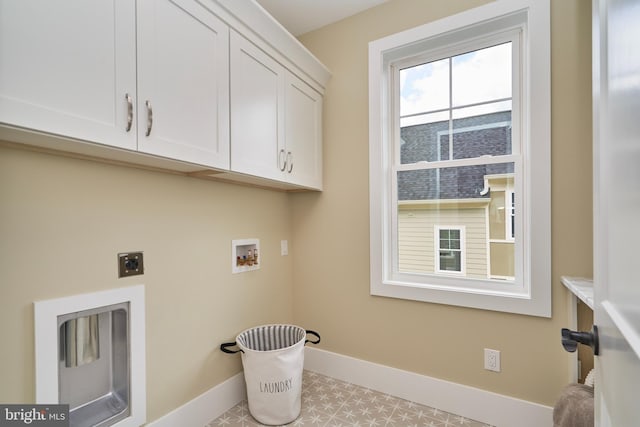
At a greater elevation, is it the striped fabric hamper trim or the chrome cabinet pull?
the chrome cabinet pull

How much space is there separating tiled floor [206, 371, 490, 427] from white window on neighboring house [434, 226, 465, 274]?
2.72 ft

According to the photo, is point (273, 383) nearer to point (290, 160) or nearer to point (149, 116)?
point (290, 160)

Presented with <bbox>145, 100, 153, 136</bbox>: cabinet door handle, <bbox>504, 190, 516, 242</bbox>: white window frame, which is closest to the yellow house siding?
<bbox>504, 190, 516, 242</bbox>: white window frame

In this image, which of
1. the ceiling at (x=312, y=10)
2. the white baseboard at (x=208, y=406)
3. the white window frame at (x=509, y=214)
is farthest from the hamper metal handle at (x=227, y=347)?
the ceiling at (x=312, y=10)

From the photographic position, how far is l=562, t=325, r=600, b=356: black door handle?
650mm

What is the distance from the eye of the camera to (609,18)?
548mm

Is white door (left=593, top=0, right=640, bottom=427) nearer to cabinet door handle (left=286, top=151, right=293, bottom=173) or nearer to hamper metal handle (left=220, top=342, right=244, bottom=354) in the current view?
cabinet door handle (left=286, top=151, right=293, bottom=173)

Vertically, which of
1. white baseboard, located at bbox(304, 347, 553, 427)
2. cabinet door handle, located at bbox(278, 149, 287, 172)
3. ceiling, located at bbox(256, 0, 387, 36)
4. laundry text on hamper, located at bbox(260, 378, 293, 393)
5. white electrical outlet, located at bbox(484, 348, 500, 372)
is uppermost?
ceiling, located at bbox(256, 0, 387, 36)

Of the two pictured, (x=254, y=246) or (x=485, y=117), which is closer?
(x=485, y=117)

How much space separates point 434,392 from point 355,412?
0.50 metres

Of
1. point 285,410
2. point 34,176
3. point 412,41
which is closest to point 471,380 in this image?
point 285,410

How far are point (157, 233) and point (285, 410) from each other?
116 centimetres

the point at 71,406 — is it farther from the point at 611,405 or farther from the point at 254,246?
the point at 611,405

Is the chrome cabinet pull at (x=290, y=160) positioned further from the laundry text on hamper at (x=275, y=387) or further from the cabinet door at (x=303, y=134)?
the laundry text on hamper at (x=275, y=387)
